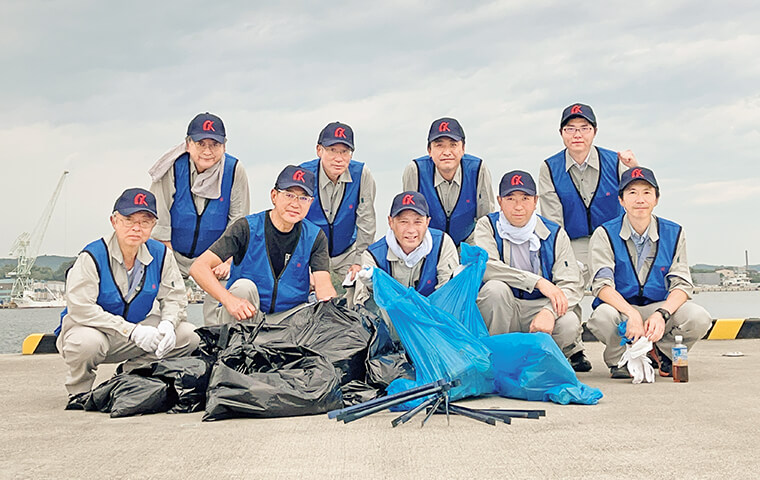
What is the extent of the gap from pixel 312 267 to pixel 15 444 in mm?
2457

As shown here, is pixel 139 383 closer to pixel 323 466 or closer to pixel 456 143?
pixel 323 466

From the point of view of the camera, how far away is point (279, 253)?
17.4 feet

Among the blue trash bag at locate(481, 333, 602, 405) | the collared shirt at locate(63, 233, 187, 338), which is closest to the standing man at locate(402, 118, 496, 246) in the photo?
the blue trash bag at locate(481, 333, 602, 405)

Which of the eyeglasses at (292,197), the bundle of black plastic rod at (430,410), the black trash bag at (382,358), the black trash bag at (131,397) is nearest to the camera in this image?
the bundle of black plastic rod at (430,410)

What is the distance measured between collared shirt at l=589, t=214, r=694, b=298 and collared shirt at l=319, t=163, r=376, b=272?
191cm

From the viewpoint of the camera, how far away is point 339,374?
13.6ft

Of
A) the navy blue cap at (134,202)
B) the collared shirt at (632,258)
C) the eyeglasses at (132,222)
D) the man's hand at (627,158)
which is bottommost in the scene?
the collared shirt at (632,258)

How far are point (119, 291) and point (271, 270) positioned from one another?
1020 mm

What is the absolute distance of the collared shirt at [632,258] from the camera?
17.4ft

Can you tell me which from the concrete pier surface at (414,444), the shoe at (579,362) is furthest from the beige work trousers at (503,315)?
the concrete pier surface at (414,444)

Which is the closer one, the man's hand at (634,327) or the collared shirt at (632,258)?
the man's hand at (634,327)

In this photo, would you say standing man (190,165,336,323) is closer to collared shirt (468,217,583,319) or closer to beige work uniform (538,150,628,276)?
collared shirt (468,217,583,319)

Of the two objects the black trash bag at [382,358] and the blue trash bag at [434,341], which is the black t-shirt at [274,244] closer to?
the black trash bag at [382,358]

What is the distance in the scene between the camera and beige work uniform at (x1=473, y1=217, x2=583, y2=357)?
5137 millimetres
